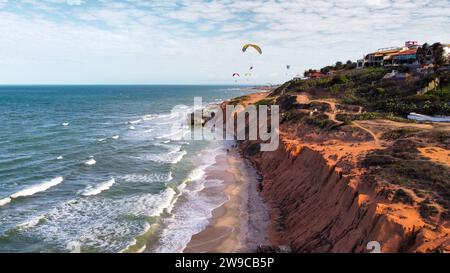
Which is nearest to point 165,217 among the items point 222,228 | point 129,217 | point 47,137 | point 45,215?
point 129,217

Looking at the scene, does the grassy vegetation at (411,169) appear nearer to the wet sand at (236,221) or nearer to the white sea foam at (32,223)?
the wet sand at (236,221)

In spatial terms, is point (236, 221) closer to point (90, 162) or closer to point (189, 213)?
point (189, 213)

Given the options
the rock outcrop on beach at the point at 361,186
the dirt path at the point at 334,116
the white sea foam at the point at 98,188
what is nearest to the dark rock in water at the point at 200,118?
the dirt path at the point at 334,116

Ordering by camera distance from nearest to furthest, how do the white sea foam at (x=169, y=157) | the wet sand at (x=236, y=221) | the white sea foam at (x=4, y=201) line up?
1. the wet sand at (x=236, y=221)
2. the white sea foam at (x=4, y=201)
3. the white sea foam at (x=169, y=157)

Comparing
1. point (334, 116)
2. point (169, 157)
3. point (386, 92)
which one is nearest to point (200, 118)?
point (169, 157)

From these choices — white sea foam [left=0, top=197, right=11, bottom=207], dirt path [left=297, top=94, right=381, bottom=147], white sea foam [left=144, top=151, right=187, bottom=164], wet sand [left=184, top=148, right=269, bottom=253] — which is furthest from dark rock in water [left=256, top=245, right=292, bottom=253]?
white sea foam [left=144, top=151, right=187, bottom=164]

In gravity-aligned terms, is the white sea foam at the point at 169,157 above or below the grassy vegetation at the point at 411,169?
below
